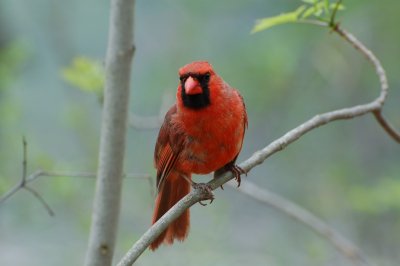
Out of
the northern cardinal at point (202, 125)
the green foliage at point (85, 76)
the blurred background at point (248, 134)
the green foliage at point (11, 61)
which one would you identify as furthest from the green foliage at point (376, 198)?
the green foliage at point (11, 61)

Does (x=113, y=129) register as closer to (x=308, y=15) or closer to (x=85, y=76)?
(x=308, y=15)

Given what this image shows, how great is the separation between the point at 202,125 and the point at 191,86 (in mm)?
243

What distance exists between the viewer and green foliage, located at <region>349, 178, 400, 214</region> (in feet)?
16.2

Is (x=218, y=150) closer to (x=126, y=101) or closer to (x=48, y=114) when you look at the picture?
(x=126, y=101)

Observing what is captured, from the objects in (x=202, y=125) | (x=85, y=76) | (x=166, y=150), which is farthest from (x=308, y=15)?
(x=85, y=76)

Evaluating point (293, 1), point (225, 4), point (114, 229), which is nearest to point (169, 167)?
point (114, 229)

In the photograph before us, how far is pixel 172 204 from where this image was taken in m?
3.70

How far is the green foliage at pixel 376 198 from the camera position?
4.92m

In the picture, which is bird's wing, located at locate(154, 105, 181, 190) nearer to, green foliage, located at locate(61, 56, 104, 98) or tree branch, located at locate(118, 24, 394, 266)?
tree branch, located at locate(118, 24, 394, 266)

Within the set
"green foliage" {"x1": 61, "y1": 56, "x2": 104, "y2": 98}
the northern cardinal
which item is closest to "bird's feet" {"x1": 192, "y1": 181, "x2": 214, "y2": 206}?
the northern cardinal

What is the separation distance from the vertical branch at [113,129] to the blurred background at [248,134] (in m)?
1.84

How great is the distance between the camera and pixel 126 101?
9.46ft

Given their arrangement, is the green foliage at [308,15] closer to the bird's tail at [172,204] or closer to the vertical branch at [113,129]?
the vertical branch at [113,129]

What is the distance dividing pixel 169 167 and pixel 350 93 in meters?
3.30
